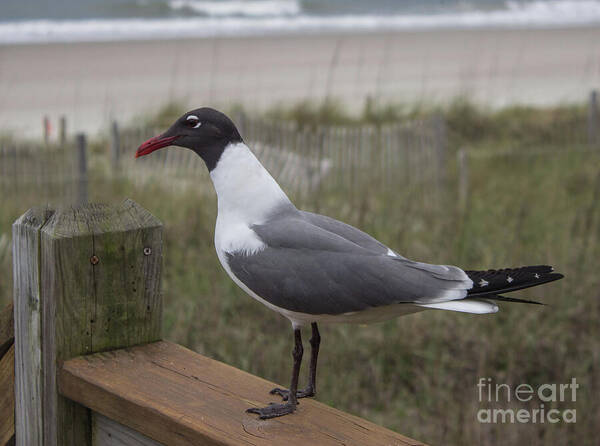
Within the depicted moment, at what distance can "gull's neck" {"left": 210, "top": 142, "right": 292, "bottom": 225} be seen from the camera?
1.81 metres

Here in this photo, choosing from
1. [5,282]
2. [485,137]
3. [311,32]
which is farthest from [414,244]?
[311,32]

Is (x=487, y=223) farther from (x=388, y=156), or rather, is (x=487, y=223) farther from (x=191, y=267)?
(x=191, y=267)

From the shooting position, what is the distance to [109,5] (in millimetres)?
32188

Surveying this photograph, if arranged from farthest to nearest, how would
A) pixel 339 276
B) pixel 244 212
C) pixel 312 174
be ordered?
1. pixel 312 174
2. pixel 244 212
3. pixel 339 276

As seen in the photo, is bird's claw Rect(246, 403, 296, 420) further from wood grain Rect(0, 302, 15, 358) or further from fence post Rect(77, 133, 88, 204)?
fence post Rect(77, 133, 88, 204)

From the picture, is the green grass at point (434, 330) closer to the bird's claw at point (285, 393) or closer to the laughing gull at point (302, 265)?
the bird's claw at point (285, 393)

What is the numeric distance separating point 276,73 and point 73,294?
52.6 feet

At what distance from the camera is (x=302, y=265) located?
5.65ft

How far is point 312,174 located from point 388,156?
806 millimetres

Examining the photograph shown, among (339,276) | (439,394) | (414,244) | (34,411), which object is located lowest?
(439,394)

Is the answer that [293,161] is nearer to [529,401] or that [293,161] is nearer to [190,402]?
[529,401]

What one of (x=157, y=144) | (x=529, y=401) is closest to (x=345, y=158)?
(x=529, y=401)

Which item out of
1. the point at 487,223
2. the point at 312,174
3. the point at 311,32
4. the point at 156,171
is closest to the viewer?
the point at 487,223

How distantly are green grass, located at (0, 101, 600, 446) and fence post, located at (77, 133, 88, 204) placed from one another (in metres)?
0.58
